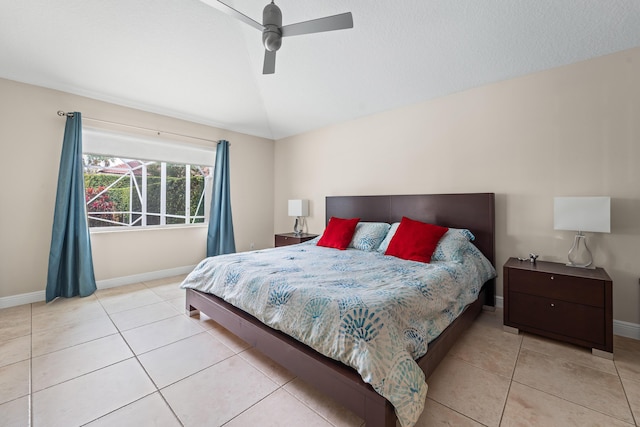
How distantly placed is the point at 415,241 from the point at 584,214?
52.3 inches

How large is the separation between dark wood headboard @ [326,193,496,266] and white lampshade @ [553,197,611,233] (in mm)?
599

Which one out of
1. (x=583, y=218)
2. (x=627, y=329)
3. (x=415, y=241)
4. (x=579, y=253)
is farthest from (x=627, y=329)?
(x=415, y=241)

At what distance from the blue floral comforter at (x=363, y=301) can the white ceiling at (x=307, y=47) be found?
2012 mm

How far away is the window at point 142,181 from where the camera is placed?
3.63m

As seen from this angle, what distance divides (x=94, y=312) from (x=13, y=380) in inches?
44.8

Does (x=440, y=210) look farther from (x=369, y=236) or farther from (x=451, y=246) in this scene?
(x=369, y=236)

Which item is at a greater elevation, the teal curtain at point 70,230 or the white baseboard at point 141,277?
the teal curtain at point 70,230

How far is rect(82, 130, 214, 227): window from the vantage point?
3.63m

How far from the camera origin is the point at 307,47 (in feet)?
9.48

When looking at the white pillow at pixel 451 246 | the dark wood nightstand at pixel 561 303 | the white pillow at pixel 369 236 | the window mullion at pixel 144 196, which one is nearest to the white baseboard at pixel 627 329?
the dark wood nightstand at pixel 561 303

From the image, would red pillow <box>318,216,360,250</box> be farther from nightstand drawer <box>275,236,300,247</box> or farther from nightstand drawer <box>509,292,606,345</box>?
nightstand drawer <box>509,292,606,345</box>

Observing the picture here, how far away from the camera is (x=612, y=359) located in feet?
6.25

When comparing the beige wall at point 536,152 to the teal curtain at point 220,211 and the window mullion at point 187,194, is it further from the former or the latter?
the window mullion at point 187,194

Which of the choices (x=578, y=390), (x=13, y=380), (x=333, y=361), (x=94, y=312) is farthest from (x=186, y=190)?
(x=578, y=390)
